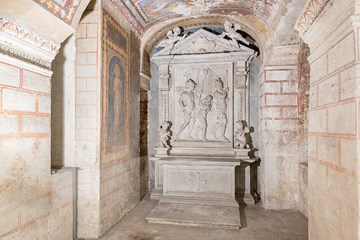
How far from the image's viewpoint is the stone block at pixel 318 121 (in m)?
1.95

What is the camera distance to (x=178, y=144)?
5766 millimetres

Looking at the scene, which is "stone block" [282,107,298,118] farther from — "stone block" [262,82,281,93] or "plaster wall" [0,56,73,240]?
"plaster wall" [0,56,73,240]

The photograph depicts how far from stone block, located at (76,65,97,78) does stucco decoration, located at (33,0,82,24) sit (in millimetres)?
929

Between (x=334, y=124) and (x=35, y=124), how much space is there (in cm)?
262

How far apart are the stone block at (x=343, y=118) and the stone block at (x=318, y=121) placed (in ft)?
0.37

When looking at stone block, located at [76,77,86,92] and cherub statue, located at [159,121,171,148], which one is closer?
stone block, located at [76,77,86,92]

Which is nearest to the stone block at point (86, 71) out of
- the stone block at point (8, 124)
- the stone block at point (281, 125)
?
the stone block at point (8, 124)

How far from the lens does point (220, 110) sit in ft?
18.5

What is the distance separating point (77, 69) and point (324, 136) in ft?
10.6

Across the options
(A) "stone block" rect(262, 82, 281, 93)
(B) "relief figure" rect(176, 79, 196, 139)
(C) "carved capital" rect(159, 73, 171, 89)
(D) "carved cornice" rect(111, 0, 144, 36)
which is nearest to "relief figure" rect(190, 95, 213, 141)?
(B) "relief figure" rect(176, 79, 196, 139)

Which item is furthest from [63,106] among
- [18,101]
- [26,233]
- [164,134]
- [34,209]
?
[164,134]

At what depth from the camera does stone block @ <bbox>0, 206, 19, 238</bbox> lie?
6.84ft

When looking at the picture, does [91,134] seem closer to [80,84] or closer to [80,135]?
[80,135]

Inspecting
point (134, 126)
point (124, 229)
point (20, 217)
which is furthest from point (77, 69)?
point (124, 229)
